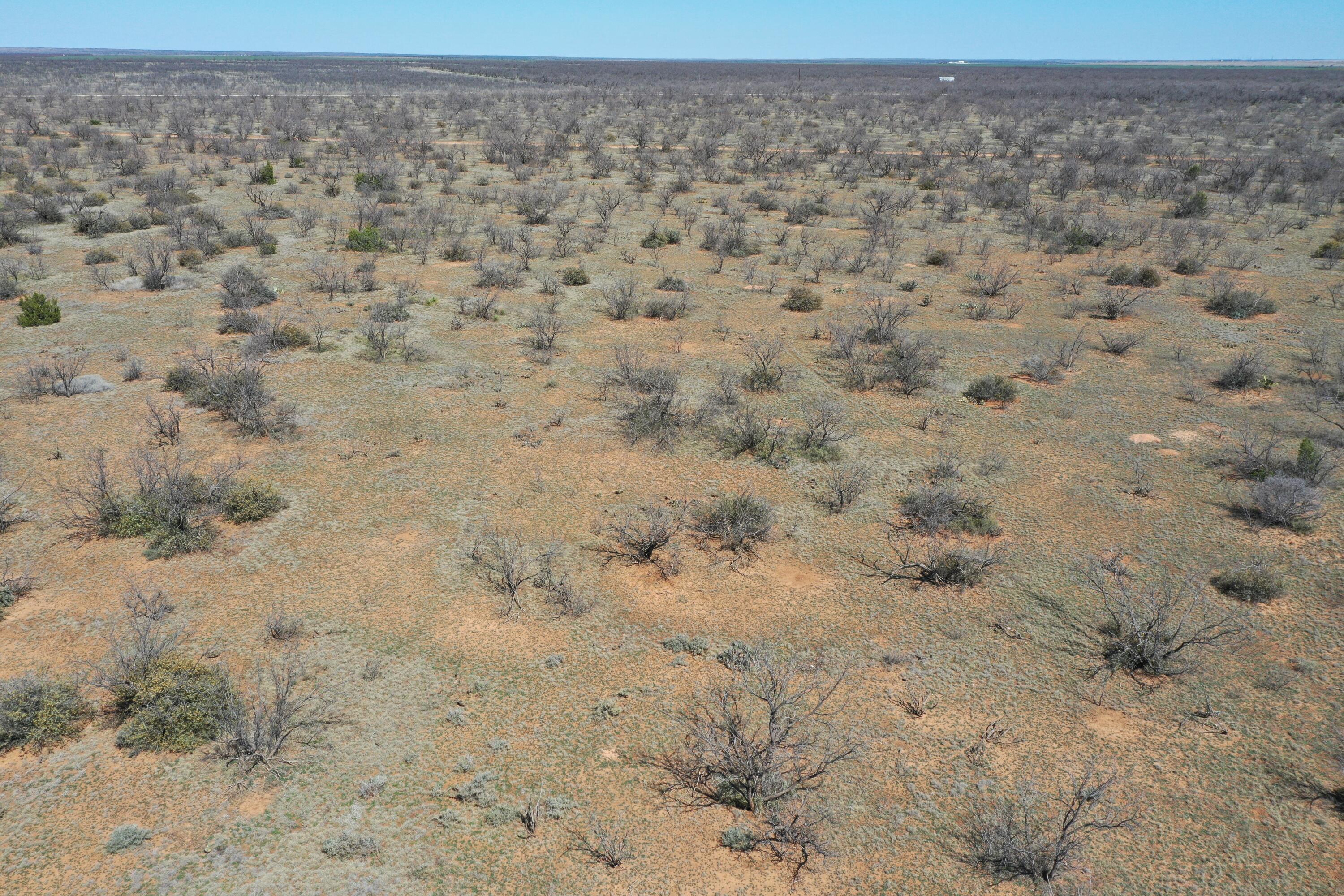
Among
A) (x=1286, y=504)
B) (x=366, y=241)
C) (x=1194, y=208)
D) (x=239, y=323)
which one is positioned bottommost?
(x=1286, y=504)

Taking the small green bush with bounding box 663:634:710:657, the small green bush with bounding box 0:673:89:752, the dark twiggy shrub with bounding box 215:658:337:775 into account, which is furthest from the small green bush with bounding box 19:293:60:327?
the small green bush with bounding box 663:634:710:657

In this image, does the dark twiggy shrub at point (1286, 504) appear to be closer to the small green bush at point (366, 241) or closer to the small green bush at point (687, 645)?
the small green bush at point (687, 645)

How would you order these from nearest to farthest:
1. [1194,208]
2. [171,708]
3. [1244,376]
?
[171,708] → [1244,376] → [1194,208]

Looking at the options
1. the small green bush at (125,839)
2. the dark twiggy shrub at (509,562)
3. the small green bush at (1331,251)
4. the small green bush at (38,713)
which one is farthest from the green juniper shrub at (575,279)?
the small green bush at (1331,251)

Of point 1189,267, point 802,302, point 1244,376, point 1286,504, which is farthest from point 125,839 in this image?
point 1189,267

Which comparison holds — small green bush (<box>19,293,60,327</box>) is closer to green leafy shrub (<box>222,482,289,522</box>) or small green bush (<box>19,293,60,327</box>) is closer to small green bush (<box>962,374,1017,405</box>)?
green leafy shrub (<box>222,482,289,522</box>)

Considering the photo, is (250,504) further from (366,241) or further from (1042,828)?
(366,241)
